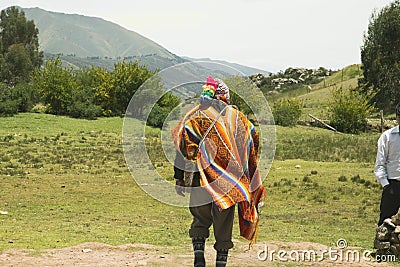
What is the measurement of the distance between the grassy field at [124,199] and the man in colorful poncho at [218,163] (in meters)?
2.51

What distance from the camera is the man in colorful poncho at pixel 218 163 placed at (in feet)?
16.7

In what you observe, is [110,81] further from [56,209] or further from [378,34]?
[56,209]

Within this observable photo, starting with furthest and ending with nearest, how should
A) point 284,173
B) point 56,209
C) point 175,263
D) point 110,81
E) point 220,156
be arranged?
1. point 110,81
2. point 284,173
3. point 56,209
4. point 175,263
5. point 220,156

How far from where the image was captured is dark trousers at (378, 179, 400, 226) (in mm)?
6477

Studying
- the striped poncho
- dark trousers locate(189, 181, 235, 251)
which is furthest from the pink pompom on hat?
dark trousers locate(189, 181, 235, 251)

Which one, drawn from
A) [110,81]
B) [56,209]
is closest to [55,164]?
[56,209]

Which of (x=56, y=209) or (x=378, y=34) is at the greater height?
(x=378, y=34)

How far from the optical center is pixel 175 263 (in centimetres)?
630

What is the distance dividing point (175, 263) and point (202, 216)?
1289mm

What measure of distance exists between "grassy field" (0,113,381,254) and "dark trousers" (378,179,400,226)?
26.8 inches

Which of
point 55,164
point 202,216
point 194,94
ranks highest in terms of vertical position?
point 194,94

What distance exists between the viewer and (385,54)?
42.6 metres

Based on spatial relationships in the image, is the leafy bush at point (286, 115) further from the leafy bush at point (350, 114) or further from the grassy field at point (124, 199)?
the grassy field at point (124, 199)

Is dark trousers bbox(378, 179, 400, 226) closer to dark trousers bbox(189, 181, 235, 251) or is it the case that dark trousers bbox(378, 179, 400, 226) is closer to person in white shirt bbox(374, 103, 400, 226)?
person in white shirt bbox(374, 103, 400, 226)
